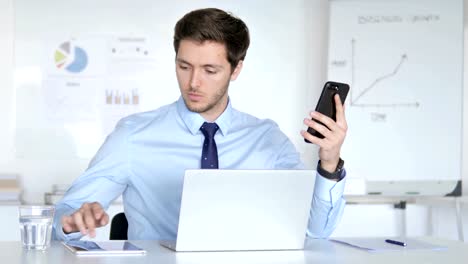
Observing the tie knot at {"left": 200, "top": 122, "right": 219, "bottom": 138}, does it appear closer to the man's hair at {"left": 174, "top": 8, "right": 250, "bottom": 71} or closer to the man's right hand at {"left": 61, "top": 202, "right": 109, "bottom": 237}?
the man's hair at {"left": 174, "top": 8, "right": 250, "bottom": 71}

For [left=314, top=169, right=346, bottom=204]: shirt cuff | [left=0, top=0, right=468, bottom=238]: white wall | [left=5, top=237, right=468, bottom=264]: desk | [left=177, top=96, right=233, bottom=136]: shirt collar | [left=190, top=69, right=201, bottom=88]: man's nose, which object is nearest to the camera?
[left=5, top=237, right=468, bottom=264]: desk

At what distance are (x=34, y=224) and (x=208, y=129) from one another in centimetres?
82

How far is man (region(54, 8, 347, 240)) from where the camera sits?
8.00ft

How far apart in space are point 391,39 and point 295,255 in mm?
2790

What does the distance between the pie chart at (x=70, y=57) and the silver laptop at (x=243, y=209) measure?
8.56 ft

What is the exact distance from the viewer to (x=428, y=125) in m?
4.44

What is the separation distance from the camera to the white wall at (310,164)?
429 cm

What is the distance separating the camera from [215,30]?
2508mm

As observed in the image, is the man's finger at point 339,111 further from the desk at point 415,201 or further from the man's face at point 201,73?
the desk at point 415,201

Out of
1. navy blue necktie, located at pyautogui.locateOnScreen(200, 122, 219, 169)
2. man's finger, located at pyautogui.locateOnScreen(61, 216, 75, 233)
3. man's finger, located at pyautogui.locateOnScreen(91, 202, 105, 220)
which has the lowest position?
man's finger, located at pyautogui.locateOnScreen(61, 216, 75, 233)

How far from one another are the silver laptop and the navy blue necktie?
0.58 metres

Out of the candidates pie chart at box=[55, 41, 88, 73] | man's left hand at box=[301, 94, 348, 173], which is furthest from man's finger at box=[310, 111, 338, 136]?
pie chart at box=[55, 41, 88, 73]

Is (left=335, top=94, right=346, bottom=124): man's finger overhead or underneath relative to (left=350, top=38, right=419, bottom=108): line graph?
underneath

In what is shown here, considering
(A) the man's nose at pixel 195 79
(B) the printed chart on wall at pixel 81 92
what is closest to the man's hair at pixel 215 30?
(A) the man's nose at pixel 195 79
